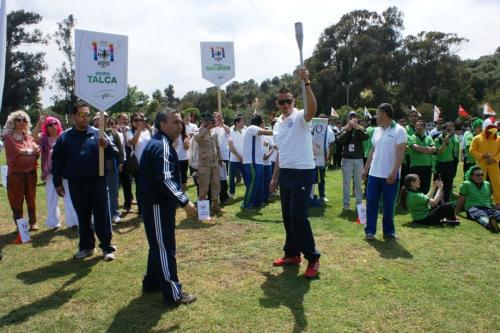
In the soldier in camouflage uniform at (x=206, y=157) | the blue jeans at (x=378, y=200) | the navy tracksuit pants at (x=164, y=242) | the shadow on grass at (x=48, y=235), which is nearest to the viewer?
the navy tracksuit pants at (x=164, y=242)

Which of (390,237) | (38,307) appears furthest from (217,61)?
(38,307)

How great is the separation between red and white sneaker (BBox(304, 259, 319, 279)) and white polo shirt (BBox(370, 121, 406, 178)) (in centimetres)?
218

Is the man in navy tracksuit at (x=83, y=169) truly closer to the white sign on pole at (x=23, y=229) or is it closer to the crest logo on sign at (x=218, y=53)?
the white sign on pole at (x=23, y=229)

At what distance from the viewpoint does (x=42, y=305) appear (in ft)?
14.9

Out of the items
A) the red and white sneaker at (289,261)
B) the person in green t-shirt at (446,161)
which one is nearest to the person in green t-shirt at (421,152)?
the person in green t-shirt at (446,161)

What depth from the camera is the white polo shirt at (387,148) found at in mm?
6492

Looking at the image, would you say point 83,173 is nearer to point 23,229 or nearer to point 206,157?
point 23,229

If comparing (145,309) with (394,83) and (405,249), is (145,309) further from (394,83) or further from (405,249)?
(394,83)

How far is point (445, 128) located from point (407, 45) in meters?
51.5

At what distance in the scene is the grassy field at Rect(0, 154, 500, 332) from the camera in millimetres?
4051

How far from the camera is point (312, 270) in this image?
16.8 ft

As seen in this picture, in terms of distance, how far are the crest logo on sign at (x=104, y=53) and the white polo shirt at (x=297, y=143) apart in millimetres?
2821

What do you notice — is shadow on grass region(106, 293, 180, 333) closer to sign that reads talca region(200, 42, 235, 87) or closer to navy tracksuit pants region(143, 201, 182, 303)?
navy tracksuit pants region(143, 201, 182, 303)

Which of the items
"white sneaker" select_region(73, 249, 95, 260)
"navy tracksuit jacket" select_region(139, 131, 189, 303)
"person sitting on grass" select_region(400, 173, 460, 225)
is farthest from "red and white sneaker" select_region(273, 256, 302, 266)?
"person sitting on grass" select_region(400, 173, 460, 225)
